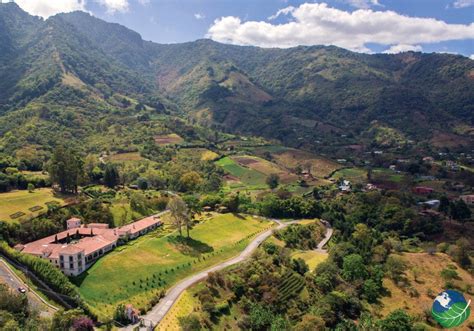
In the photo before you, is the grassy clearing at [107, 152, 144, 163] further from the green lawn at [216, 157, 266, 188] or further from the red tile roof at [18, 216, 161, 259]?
the red tile roof at [18, 216, 161, 259]

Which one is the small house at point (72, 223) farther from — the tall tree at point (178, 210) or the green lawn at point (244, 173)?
the green lawn at point (244, 173)

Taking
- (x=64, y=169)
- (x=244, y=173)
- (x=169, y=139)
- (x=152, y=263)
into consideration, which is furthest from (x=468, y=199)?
(x=169, y=139)

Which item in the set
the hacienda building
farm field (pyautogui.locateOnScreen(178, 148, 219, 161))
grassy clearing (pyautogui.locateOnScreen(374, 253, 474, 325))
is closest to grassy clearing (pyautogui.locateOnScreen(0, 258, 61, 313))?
the hacienda building

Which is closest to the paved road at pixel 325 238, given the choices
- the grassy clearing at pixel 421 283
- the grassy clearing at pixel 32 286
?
the grassy clearing at pixel 421 283

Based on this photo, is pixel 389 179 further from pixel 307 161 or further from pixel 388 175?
pixel 307 161

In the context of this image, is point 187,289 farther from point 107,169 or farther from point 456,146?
point 456,146
